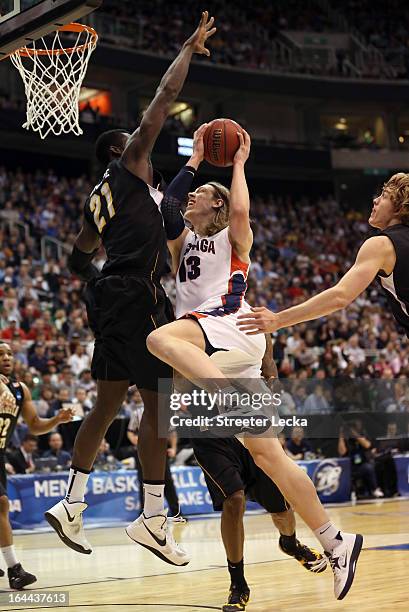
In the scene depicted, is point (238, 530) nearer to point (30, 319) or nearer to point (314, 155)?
point (30, 319)

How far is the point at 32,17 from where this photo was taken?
20.0 feet

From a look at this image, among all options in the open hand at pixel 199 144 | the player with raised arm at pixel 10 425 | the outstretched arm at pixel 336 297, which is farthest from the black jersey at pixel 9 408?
the outstretched arm at pixel 336 297

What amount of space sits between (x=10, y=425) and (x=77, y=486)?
94.8 inches

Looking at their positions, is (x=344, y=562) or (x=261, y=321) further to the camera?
(x=344, y=562)

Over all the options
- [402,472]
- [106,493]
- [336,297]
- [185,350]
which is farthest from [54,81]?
[402,472]

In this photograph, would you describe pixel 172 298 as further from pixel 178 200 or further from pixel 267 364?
pixel 178 200

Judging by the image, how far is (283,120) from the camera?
109ft

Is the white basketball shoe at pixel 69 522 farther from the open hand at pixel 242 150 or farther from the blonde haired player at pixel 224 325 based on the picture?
the open hand at pixel 242 150

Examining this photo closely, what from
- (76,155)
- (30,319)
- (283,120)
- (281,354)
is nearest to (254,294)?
(281,354)

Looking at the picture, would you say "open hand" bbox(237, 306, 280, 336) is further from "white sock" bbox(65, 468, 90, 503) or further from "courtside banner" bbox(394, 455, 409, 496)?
"courtside banner" bbox(394, 455, 409, 496)

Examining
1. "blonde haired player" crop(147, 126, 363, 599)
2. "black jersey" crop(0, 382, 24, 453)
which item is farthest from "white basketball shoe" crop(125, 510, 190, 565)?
"black jersey" crop(0, 382, 24, 453)

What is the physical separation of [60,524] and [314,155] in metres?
26.8

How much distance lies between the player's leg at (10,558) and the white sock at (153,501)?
7.34 feet

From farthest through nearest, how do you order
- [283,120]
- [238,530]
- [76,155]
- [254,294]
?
[283,120] < [76,155] < [254,294] < [238,530]
